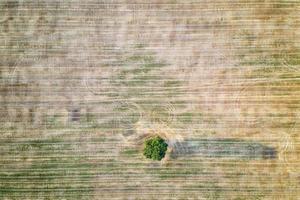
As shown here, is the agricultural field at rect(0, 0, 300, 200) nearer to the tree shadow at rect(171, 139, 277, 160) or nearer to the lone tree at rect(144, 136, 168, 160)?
the tree shadow at rect(171, 139, 277, 160)

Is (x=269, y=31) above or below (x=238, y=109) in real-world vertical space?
above

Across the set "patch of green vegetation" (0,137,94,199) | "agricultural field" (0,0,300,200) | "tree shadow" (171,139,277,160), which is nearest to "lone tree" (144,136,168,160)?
"agricultural field" (0,0,300,200)

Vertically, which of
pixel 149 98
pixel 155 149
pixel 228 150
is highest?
pixel 149 98

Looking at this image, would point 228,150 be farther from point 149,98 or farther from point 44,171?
point 44,171

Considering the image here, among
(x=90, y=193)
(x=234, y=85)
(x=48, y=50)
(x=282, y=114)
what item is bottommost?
(x=90, y=193)

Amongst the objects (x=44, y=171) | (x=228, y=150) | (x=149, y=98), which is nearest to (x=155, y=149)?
(x=149, y=98)

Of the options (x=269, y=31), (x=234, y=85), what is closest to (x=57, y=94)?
(x=234, y=85)

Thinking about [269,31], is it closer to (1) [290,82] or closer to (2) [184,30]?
(1) [290,82]
